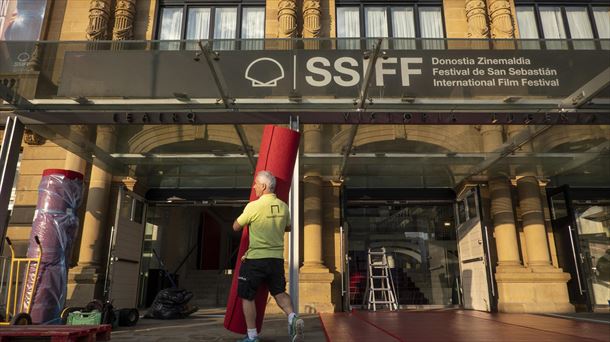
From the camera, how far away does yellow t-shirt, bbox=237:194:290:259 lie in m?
3.91

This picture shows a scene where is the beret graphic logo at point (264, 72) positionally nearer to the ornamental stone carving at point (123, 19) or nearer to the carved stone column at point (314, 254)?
the carved stone column at point (314, 254)

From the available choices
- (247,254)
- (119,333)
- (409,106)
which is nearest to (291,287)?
(247,254)

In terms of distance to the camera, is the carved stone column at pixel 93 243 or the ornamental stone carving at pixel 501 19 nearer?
the carved stone column at pixel 93 243

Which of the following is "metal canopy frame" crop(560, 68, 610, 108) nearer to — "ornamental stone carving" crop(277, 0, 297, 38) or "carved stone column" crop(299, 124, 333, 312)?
"carved stone column" crop(299, 124, 333, 312)

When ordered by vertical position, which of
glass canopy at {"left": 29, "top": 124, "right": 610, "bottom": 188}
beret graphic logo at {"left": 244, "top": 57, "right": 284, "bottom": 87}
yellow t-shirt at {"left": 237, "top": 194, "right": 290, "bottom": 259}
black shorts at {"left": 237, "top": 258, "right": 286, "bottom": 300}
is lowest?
black shorts at {"left": 237, "top": 258, "right": 286, "bottom": 300}

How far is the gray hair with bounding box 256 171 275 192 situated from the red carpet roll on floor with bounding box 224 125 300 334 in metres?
0.30

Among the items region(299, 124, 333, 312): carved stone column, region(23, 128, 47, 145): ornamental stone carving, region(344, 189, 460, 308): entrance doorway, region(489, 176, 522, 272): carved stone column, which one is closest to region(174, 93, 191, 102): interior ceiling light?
region(299, 124, 333, 312): carved stone column

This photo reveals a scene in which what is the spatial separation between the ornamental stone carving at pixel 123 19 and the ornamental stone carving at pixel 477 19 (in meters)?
9.34

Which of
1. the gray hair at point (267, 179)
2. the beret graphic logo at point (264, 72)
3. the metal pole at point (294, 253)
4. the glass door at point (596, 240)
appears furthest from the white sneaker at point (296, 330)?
the glass door at point (596, 240)

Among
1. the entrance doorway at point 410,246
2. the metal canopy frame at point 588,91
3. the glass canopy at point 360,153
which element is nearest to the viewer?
the metal canopy frame at point 588,91

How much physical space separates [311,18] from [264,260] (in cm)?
896

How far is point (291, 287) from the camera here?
502cm

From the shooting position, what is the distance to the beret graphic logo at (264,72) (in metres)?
6.00

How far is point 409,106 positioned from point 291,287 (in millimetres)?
3077
